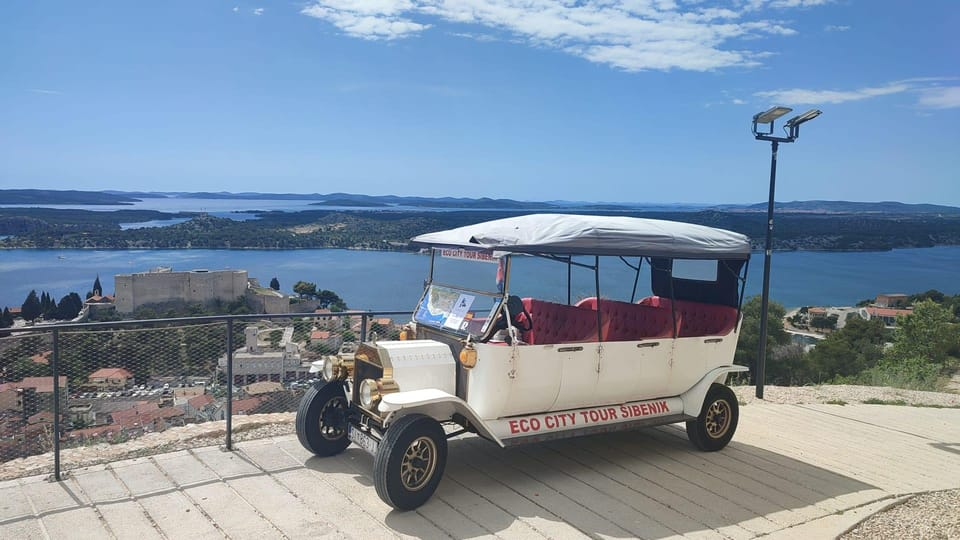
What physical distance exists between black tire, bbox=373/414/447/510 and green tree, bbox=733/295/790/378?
16106mm

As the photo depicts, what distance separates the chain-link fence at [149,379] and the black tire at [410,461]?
1792mm

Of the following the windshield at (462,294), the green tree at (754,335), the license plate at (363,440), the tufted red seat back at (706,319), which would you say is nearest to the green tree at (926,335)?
the green tree at (754,335)

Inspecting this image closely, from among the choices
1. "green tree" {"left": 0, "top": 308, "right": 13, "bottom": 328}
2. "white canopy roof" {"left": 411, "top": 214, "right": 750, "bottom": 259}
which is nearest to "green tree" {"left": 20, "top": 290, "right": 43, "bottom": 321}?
"green tree" {"left": 0, "top": 308, "right": 13, "bottom": 328}

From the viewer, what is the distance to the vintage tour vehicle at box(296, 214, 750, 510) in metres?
5.14

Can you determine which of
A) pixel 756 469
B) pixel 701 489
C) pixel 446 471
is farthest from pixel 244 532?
pixel 756 469

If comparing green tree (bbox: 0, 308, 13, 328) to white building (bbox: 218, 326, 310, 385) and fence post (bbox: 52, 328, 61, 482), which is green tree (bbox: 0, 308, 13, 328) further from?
fence post (bbox: 52, 328, 61, 482)

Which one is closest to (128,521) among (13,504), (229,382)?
(13,504)

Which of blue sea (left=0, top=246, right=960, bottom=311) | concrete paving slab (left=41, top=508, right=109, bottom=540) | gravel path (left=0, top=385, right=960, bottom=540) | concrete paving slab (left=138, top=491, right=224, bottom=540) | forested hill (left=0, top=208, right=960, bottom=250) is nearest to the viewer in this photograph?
concrete paving slab (left=41, top=508, right=109, bottom=540)

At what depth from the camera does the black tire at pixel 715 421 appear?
659 cm

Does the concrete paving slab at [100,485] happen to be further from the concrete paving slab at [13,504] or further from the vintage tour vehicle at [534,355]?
the vintage tour vehicle at [534,355]

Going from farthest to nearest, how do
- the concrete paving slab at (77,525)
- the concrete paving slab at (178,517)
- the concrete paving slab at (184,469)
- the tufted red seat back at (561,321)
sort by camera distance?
1. the tufted red seat back at (561,321)
2. the concrete paving slab at (184,469)
3. the concrete paving slab at (178,517)
4. the concrete paving slab at (77,525)

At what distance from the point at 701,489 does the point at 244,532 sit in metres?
3.76

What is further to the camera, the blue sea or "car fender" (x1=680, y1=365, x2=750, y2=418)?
the blue sea

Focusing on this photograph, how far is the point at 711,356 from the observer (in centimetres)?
664
